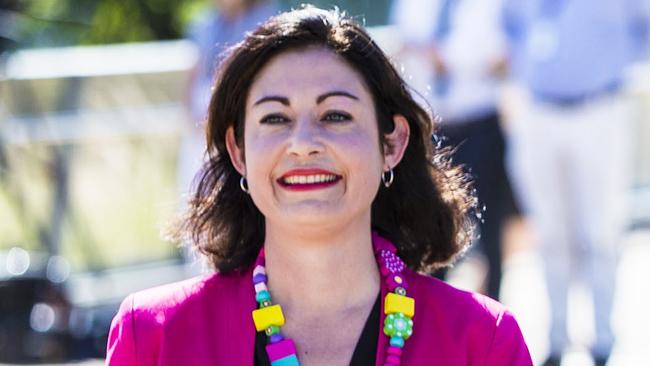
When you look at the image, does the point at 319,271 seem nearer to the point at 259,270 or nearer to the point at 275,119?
the point at 259,270

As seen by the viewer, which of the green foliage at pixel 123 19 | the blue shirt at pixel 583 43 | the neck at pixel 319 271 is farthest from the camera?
the green foliage at pixel 123 19

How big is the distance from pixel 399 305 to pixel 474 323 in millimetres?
157

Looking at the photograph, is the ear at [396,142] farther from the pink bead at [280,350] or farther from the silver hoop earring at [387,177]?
the pink bead at [280,350]

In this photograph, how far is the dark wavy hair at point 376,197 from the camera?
3.41 metres

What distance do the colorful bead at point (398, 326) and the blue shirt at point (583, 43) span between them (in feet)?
11.9

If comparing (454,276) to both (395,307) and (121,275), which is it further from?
(395,307)

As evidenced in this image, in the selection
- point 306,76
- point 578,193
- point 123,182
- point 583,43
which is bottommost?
point 306,76

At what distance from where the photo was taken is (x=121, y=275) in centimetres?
943

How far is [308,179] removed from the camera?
3.27 meters

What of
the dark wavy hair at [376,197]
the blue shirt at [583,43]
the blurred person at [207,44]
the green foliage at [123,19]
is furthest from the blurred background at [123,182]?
the green foliage at [123,19]

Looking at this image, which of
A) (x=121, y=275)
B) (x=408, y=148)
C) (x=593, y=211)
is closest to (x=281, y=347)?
(x=408, y=148)

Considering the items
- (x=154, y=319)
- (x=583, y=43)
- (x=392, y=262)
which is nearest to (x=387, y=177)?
(x=392, y=262)

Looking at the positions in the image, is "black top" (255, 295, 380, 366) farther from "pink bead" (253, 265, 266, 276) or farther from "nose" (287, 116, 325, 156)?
"nose" (287, 116, 325, 156)

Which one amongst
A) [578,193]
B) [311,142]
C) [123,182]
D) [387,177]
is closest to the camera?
[311,142]
